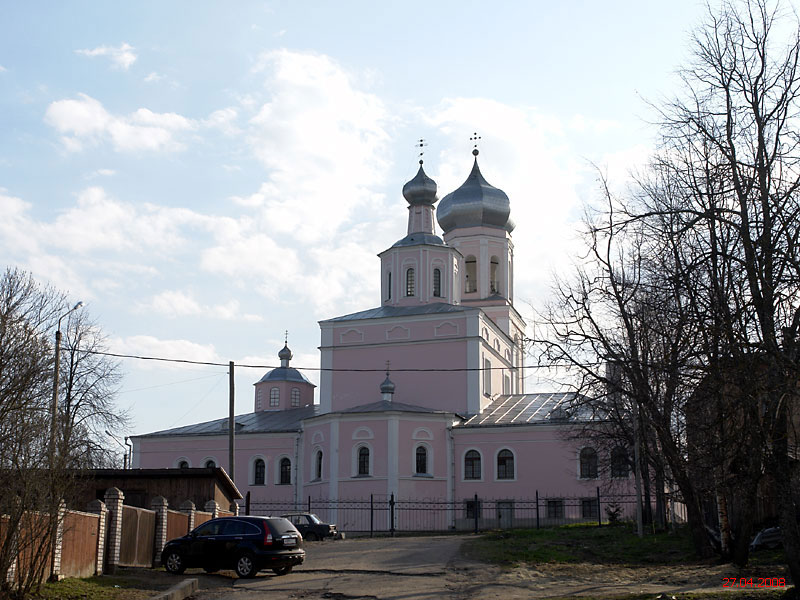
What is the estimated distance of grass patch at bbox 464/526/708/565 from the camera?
19969 millimetres

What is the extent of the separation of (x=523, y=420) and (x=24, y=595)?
94.7ft

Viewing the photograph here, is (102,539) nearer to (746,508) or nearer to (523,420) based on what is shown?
(746,508)

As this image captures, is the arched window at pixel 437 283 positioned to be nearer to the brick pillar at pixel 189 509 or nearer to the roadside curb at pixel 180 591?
the brick pillar at pixel 189 509

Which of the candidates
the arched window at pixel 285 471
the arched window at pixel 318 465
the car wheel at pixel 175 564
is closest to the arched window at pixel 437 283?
the arched window at pixel 318 465

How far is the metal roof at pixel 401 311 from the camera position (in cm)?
4170

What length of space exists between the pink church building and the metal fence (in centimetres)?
39

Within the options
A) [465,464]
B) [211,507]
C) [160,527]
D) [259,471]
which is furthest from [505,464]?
[160,527]

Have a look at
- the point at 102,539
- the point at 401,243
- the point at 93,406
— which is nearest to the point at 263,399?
the point at 401,243

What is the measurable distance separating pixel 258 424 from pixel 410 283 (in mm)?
10615

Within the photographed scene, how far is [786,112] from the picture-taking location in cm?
1243

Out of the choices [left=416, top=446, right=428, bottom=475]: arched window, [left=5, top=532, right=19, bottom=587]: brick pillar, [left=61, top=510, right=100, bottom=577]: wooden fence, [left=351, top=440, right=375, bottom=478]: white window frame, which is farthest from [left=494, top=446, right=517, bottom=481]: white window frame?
[left=5, top=532, right=19, bottom=587]: brick pillar

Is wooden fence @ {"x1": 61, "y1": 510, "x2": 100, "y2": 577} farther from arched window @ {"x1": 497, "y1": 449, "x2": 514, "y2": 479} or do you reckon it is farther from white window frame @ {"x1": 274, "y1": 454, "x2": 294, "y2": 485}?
white window frame @ {"x1": 274, "y1": 454, "x2": 294, "y2": 485}

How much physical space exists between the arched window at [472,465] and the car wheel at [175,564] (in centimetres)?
2223

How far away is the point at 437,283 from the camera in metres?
44.2
